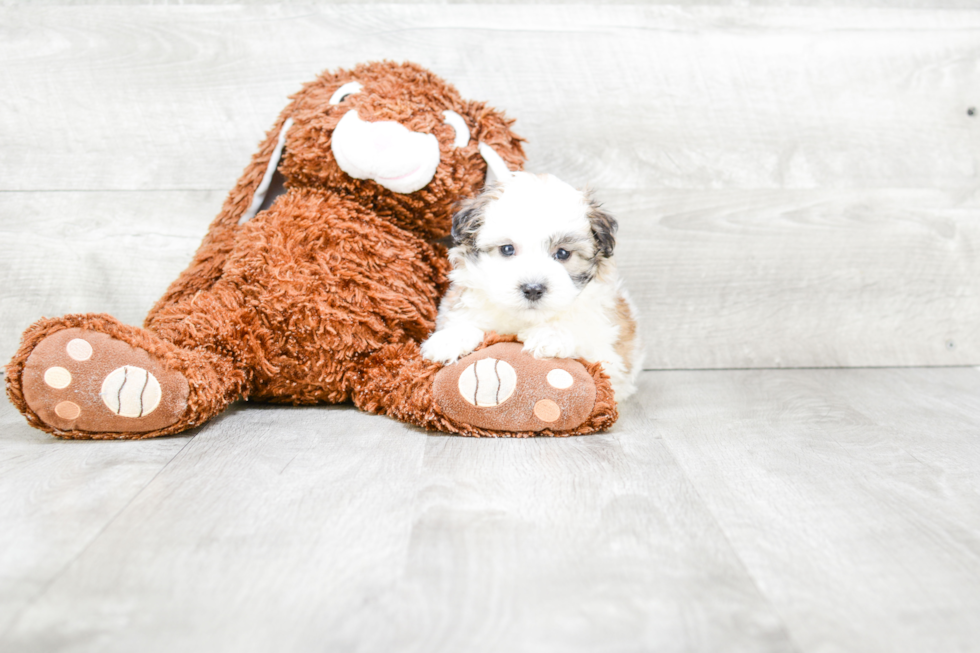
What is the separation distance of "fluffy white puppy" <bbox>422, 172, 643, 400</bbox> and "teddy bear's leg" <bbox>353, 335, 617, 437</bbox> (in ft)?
0.15

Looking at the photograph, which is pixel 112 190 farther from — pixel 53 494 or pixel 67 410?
pixel 53 494

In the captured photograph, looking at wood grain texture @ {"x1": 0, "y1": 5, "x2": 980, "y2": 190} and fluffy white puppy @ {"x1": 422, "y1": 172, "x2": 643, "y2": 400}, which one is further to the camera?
wood grain texture @ {"x1": 0, "y1": 5, "x2": 980, "y2": 190}

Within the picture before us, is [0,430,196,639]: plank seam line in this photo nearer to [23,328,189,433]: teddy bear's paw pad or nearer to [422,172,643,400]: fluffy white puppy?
[23,328,189,433]: teddy bear's paw pad

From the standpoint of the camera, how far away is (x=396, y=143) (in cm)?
162

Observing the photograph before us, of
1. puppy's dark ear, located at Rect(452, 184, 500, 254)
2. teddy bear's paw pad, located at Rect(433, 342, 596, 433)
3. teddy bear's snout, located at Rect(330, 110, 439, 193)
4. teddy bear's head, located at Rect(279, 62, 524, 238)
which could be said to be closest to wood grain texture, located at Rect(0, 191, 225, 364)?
teddy bear's head, located at Rect(279, 62, 524, 238)

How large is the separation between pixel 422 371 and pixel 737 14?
4.57ft

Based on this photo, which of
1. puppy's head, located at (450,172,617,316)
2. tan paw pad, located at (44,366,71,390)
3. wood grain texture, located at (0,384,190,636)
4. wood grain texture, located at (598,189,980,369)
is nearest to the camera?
wood grain texture, located at (0,384,190,636)

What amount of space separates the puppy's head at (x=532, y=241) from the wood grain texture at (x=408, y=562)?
1.03ft

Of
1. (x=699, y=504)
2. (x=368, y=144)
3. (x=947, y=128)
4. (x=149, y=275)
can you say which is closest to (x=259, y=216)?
(x=368, y=144)

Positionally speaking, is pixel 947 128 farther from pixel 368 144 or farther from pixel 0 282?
pixel 0 282

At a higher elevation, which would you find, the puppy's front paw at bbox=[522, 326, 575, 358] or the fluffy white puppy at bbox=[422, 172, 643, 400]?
the fluffy white puppy at bbox=[422, 172, 643, 400]

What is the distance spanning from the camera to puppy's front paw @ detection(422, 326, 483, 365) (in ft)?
5.18

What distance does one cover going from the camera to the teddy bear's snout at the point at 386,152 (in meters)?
1.62

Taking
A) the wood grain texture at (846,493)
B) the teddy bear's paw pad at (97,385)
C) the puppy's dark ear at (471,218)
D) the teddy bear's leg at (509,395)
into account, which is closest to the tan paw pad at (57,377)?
the teddy bear's paw pad at (97,385)
